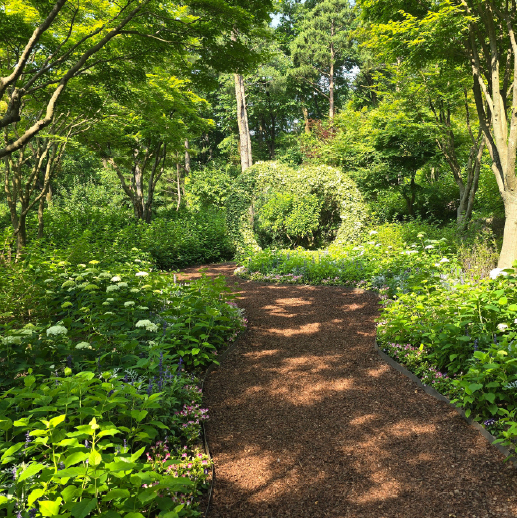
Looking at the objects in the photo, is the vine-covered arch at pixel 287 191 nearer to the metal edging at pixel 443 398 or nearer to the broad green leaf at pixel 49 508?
the metal edging at pixel 443 398

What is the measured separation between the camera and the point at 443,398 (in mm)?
3396

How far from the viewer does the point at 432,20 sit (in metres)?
5.79

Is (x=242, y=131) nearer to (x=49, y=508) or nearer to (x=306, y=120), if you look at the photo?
(x=306, y=120)

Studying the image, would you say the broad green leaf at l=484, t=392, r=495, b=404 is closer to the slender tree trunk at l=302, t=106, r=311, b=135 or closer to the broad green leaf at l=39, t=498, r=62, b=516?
the broad green leaf at l=39, t=498, r=62, b=516

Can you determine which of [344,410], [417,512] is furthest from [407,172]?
[417,512]

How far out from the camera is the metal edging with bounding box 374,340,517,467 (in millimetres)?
2615

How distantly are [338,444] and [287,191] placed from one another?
391 inches

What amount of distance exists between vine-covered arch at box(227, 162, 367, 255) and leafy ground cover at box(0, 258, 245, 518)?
647cm

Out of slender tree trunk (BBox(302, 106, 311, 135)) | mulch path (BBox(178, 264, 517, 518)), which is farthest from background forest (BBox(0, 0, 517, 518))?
slender tree trunk (BBox(302, 106, 311, 135))

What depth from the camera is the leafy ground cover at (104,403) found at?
5.52ft

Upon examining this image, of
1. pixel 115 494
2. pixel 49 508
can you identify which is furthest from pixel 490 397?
pixel 49 508

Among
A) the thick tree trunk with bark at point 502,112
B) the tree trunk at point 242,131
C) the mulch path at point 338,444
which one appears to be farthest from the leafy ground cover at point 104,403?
the tree trunk at point 242,131

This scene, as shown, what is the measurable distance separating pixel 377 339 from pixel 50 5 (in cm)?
582

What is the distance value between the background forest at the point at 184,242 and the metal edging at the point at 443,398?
0.09 m
